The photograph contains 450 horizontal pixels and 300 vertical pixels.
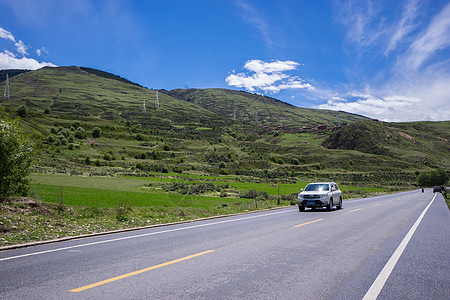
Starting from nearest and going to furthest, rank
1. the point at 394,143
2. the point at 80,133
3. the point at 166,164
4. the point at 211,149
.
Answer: the point at 166,164
the point at 80,133
the point at 211,149
the point at 394,143

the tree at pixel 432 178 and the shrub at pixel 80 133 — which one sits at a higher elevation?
the shrub at pixel 80 133

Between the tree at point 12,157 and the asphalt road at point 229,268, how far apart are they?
605 cm

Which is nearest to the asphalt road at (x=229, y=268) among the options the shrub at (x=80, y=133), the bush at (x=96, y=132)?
the shrub at (x=80, y=133)

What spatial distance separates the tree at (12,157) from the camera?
483 inches

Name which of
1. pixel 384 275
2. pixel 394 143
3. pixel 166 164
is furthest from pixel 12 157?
pixel 394 143

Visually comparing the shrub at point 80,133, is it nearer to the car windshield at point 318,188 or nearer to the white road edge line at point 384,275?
the car windshield at point 318,188

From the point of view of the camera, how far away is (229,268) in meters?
5.92

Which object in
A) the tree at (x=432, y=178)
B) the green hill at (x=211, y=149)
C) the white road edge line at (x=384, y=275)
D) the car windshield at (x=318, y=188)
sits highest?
the green hill at (x=211, y=149)

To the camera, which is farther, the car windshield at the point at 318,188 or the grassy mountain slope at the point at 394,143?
the grassy mountain slope at the point at 394,143

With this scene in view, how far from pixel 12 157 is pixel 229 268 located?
36.5 ft

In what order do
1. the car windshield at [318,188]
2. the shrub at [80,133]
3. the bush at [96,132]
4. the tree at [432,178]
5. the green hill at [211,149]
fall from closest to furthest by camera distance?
the car windshield at [318,188] < the green hill at [211,149] < the shrub at [80,133] < the bush at [96,132] < the tree at [432,178]

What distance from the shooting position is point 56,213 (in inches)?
508

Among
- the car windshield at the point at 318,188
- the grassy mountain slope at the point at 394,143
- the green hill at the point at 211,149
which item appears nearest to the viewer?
the car windshield at the point at 318,188

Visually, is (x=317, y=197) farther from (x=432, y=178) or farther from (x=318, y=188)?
(x=432, y=178)
